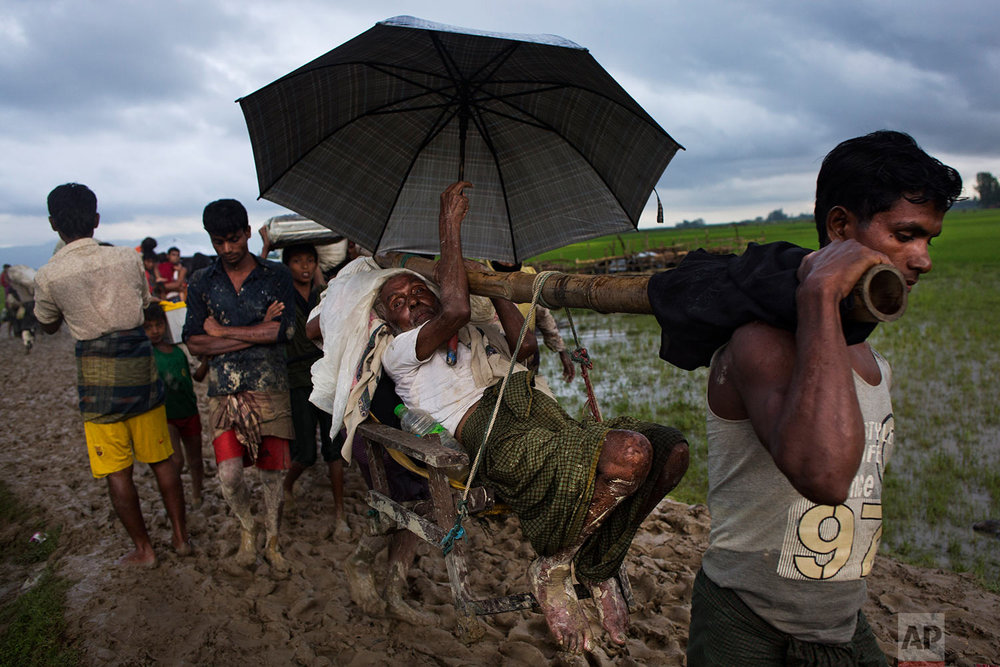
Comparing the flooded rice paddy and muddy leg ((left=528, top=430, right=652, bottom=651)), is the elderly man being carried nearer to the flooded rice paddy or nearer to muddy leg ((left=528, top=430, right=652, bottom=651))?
muddy leg ((left=528, top=430, right=652, bottom=651))

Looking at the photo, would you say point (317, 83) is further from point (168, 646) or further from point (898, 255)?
point (168, 646)

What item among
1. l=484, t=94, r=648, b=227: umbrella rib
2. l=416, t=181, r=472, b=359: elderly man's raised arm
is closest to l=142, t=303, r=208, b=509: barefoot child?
l=416, t=181, r=472, b=359: elderly man's raised arm

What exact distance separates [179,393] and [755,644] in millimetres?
4342

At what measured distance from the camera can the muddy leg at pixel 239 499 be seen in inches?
153

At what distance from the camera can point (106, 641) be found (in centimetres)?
313

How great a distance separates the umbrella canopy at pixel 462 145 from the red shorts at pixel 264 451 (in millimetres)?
1608

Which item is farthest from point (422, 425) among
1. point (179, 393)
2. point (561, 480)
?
point (179, 393)

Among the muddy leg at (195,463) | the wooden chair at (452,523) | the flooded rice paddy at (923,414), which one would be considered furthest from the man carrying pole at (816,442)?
the muddy leg at (195,463)

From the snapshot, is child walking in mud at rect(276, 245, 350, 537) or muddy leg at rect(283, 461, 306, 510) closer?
child walking in mud at rect(276, 245, 350, 537)

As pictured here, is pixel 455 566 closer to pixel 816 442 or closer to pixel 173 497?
pixel 816 442

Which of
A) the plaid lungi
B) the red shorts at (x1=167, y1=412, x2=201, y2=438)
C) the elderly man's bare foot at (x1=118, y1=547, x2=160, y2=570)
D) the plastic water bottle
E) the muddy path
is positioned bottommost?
the muddy path

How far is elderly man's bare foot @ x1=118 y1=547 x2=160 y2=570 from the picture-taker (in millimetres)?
3879

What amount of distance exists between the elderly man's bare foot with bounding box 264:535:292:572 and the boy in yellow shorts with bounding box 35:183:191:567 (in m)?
0.66

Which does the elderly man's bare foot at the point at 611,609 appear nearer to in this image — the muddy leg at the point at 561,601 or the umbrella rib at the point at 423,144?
the muddy leg at the point at 561,601
